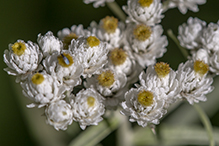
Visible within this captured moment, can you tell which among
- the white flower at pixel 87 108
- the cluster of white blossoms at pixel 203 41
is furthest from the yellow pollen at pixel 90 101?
the cluster of white blossoms at pixel 203 41

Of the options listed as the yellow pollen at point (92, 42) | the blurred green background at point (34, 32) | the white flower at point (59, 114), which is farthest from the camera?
the blurred green background at point (34, 32)

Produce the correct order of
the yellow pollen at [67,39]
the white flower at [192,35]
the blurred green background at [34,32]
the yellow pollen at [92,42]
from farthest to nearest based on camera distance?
the blurred green background at [34,32] → the white flower at [192,35] → the yellow pollen at [67,39] → the yellow pollen at [92,42]

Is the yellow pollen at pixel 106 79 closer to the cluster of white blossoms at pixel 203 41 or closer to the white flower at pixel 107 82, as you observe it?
the white flower at pixel 107 82

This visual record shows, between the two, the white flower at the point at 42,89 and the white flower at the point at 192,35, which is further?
the white flower at the point at 192,35

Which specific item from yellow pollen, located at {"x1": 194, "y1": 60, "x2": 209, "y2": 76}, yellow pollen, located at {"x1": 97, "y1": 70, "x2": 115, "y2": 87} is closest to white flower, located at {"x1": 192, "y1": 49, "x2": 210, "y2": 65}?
yellow pollen, located at {"x1": 194, "y1": 60, "x2": 209, "y2": 76}

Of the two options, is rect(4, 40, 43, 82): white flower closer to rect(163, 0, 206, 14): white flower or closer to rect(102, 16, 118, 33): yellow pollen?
rect(102, 16, 118, 33): yellow pollen

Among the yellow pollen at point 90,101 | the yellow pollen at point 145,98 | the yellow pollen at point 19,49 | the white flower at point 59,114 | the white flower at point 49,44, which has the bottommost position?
the yellow pollen at point 145,98

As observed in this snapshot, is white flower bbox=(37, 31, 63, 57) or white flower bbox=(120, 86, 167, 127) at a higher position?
white flower bbox=(37, 31, 63, 57)

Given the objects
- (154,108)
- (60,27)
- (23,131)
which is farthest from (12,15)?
(154,108)

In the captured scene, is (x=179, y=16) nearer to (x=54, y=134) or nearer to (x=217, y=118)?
(x=217, y=118)
